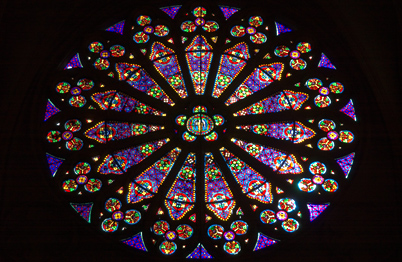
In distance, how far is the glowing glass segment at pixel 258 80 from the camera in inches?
421

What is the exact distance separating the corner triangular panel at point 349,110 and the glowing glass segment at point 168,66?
251 cm

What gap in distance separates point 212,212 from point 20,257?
9.01 ft

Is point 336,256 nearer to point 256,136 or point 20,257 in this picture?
point 256,136

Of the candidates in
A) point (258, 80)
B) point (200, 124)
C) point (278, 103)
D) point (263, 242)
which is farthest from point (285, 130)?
point (263, 242)

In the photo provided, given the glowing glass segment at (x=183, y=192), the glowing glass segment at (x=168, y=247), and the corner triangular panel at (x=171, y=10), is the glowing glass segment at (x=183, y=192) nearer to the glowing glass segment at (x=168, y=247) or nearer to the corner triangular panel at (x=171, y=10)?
the glowing glass segment at (x=168, y=247)

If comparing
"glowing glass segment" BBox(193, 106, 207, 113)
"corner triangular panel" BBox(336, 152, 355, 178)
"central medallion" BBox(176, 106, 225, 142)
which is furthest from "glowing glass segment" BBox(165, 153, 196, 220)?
"corner triangular panel" BBox(336, 152, 355, 178)

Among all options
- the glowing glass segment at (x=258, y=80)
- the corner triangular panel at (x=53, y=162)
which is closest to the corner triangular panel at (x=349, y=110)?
the glowing glass segment at (x=258, y=80)

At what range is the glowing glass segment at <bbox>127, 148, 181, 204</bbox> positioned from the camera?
9.93 meters

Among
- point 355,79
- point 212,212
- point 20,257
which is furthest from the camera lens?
point 355,79

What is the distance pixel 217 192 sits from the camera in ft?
32.6

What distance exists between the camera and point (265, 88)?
10672 millimetres

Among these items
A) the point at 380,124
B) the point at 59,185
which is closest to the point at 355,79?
the point at 380,124

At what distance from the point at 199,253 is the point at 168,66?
10.4 feet

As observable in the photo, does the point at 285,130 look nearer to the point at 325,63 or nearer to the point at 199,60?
the point at 325,63
